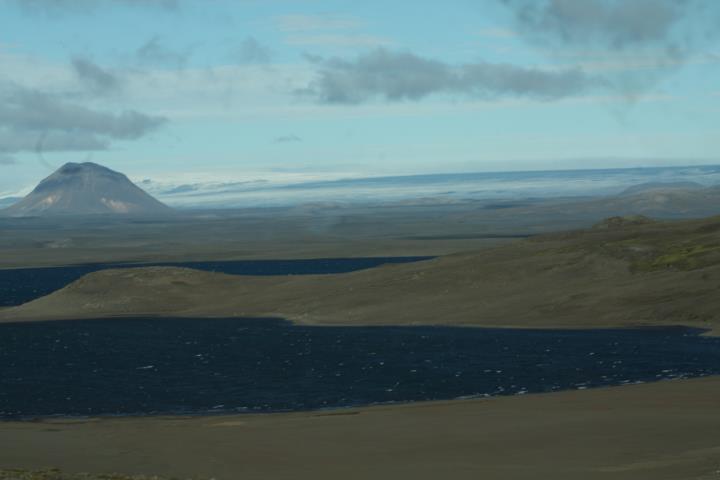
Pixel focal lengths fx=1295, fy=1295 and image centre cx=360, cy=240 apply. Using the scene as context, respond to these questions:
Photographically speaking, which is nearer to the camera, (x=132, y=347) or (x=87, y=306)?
(x=132, y=347)

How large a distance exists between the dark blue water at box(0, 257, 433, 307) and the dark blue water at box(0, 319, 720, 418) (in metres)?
59.6

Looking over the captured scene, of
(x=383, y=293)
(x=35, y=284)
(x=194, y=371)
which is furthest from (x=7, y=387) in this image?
(x=35, y=284)

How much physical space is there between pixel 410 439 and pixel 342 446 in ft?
7.31

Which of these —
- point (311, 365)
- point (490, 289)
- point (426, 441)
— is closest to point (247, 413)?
point (426, 441)

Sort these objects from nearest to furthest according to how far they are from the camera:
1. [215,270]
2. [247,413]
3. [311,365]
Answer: [247,413] → [311,365] → [215,270]

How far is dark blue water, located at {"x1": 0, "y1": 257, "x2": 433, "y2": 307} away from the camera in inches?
5856

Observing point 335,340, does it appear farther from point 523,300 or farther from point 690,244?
point 690,244

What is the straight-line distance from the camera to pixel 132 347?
77.3 metres

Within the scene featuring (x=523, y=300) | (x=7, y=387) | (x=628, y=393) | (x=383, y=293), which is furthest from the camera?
(x=383, y=293)

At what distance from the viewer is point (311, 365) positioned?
64188 mm

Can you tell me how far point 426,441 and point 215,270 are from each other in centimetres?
13659

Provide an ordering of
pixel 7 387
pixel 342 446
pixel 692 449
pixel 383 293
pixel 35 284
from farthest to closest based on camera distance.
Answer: pixel 35 284
pixel 383 293
pixel 7 387
pixel 342 446
pixel 692 449

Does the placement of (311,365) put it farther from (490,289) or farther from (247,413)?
(490,289)

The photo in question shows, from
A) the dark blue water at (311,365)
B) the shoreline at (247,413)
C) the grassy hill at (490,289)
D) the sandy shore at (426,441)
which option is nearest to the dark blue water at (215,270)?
the grassy hill at (490,289)
